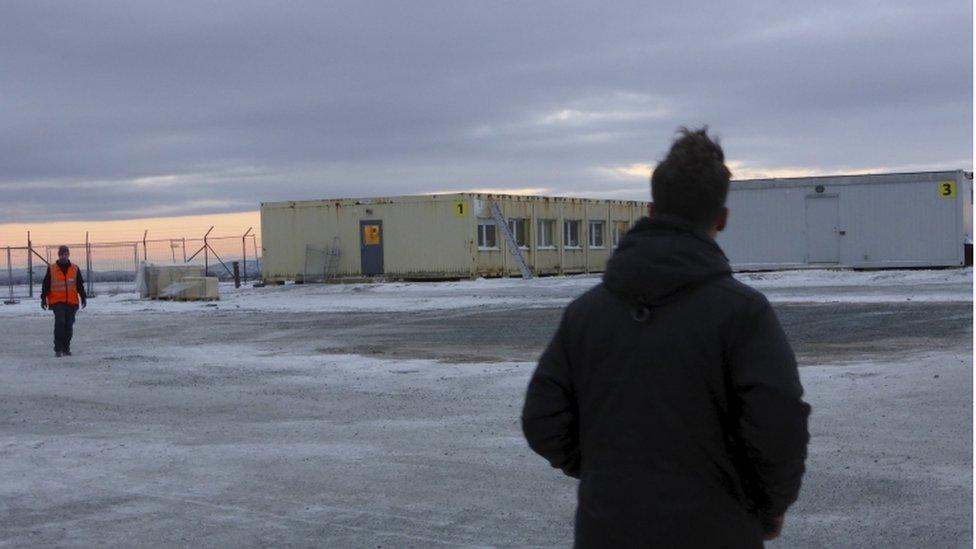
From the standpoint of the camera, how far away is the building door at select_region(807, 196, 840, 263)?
36.8 m

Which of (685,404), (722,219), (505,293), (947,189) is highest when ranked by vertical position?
(947,189)

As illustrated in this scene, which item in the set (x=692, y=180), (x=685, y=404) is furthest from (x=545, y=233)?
(x=685, y=404)

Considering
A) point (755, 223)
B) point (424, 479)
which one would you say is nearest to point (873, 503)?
point (424, 479)

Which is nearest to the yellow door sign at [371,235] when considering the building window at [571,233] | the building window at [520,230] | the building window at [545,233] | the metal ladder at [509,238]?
the metal ladder at [509,238]

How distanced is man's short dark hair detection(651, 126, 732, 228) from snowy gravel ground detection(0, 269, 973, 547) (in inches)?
154

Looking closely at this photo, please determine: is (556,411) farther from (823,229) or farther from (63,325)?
(823,229)

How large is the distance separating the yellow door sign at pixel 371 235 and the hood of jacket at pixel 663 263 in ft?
134

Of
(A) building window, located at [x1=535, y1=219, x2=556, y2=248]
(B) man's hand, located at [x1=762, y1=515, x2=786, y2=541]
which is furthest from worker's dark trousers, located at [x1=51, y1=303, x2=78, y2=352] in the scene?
(A) building window, located at [x1=535, y1=219, x2=556, y2=248]

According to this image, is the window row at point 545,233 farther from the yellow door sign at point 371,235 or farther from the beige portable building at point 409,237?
the yellow door sign at point 371,235

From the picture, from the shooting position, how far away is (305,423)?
459 inches

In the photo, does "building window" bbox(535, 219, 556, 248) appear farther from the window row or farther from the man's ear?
the man's ear

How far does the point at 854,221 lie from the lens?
36594mm

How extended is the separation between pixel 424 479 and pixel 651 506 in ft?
18.6

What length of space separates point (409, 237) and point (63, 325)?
24.3 m
